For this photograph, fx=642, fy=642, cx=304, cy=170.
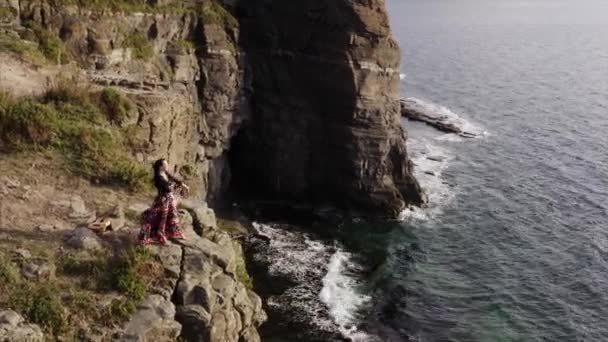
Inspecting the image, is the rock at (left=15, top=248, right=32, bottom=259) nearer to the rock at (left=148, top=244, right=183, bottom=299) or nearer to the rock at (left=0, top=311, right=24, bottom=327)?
the rock at (left=0, top=311, right=24, bottom=327)

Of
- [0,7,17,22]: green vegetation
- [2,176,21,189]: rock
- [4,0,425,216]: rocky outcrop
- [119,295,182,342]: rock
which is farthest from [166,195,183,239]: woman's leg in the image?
[4,0,425,216]: rocky outcrop

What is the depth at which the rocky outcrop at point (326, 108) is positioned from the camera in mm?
49219

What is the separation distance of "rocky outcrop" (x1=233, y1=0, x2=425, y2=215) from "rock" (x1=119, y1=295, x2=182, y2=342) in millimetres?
37315

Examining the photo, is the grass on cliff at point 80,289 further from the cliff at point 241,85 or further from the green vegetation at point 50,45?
the green vegetation at point 50,45

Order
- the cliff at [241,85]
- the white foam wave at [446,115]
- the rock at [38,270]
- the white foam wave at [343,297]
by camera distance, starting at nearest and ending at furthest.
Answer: the rock at [38,270] < the cliff at [241,85] < the white foam wave at [343,297] < the white foam wave at [446,115]

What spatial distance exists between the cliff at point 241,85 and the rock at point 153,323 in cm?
911

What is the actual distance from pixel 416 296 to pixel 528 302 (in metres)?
6.64

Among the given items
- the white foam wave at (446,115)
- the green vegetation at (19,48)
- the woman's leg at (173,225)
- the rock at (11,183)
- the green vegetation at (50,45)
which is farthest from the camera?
the white foam wave at (446,115)

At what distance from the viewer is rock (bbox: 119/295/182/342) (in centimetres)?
1287

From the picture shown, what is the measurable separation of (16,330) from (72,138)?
8441 mm

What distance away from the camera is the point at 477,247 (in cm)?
4550

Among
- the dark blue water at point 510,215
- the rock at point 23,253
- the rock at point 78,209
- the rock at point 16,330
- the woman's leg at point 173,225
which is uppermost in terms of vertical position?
the woman's leg at point 173,225

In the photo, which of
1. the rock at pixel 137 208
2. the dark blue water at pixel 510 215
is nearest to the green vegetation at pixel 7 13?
the rock at pixel 137 208

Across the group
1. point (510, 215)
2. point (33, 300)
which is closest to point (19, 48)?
point (33, 300)
